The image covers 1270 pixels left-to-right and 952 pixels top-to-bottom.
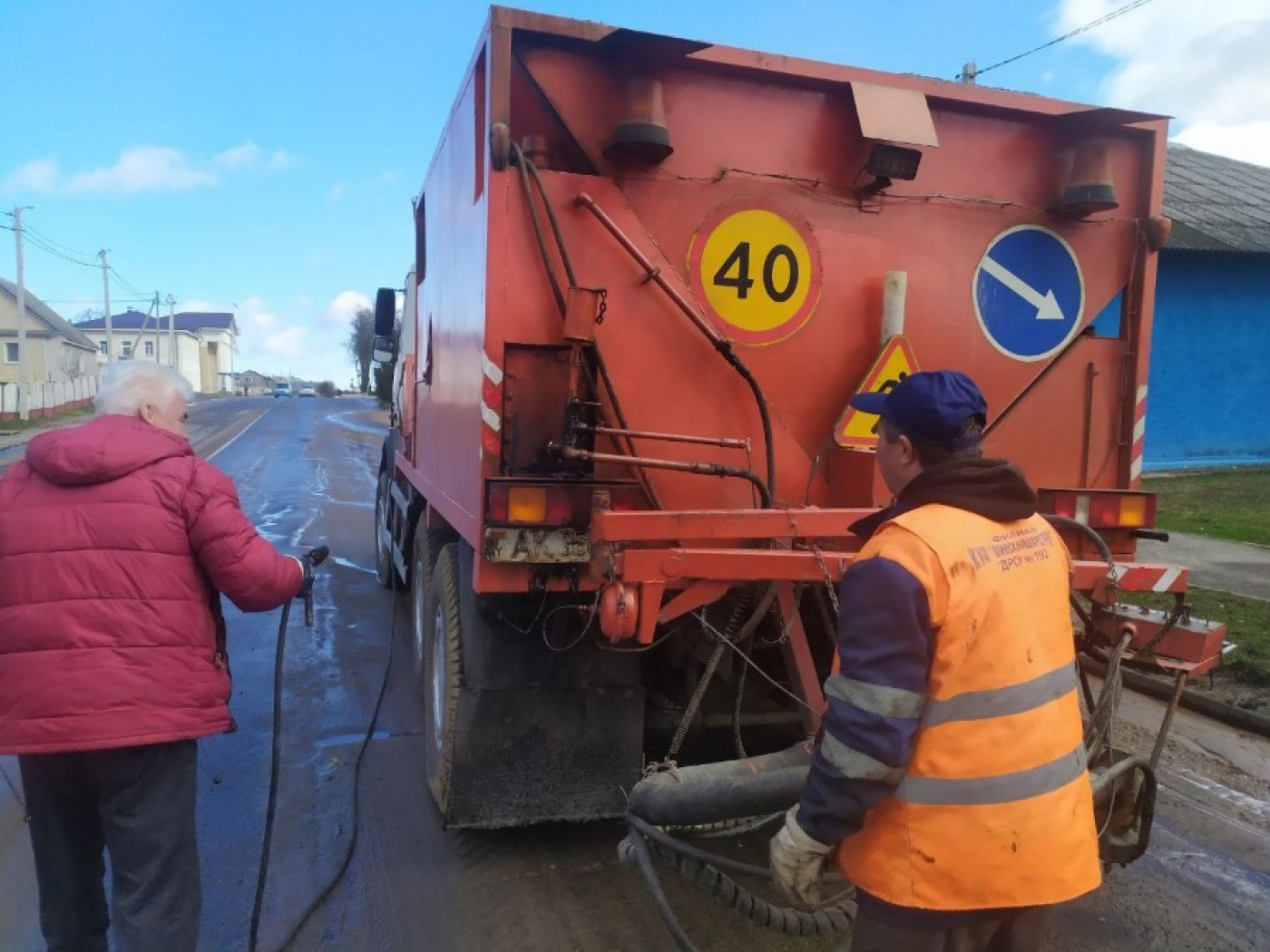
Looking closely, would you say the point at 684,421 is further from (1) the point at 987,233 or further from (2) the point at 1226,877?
(2) the point at 1226,877

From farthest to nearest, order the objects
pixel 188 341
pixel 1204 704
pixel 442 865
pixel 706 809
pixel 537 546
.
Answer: pixel 188 341 < pixel 1204 704 < pixel 442 865 < pixel 537 546 < pixel 706 809

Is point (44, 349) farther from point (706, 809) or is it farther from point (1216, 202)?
point (706, 809)

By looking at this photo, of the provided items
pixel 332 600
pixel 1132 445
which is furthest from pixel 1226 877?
pixel 332 600

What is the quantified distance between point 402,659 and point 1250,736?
5.41 metres

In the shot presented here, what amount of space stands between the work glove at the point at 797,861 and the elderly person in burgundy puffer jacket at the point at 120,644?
157 cm

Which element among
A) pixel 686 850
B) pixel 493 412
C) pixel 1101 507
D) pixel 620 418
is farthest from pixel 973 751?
pixel 1101 507

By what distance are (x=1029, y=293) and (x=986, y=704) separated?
2.64 metres

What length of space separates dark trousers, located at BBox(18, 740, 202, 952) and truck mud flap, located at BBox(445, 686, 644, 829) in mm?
1133

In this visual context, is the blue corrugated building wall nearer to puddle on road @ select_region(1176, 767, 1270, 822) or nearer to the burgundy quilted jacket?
puddle on road @ select_region(1176, 767, 1270, 822)

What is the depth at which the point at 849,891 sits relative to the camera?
7.50 ft

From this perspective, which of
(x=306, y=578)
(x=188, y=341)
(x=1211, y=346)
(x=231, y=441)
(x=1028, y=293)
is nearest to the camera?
(x=306, y=578)

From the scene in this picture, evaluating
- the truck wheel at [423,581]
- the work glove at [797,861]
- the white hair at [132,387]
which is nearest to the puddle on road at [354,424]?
the truck wheel at [423,581]

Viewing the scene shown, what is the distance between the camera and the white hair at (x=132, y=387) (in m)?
2.54

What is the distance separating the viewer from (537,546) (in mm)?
3074
